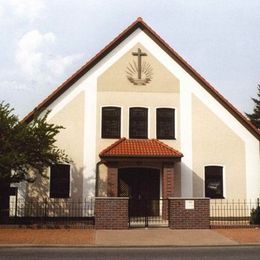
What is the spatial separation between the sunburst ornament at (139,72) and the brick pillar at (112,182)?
475 cm

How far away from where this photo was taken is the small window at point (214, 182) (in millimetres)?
23094

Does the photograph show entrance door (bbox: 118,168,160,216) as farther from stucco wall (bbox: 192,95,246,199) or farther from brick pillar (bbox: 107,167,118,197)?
stucco wall (bbox: 192,95,246,199)

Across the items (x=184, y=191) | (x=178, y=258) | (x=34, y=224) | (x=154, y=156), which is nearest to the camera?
(x=178, y=258)

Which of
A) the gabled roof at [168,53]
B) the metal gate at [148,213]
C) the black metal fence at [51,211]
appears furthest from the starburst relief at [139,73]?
the black metal fence at [51,211]

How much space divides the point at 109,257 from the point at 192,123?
488 inches

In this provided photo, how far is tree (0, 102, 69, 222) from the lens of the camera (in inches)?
720

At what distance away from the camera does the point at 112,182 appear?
2166 centimetres

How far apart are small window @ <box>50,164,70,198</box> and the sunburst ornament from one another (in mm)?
5555

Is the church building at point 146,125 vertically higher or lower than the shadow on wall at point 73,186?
higher

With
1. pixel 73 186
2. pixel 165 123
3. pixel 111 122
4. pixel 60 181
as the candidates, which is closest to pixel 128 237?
pixel 73 186

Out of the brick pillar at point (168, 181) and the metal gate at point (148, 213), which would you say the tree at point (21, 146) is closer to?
the metal gate at point (148, 213)

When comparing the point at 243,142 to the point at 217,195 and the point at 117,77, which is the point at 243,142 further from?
the point at 117,77

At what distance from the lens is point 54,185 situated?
73.2ft

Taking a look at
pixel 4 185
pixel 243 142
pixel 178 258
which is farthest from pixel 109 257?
pixel 243 142
